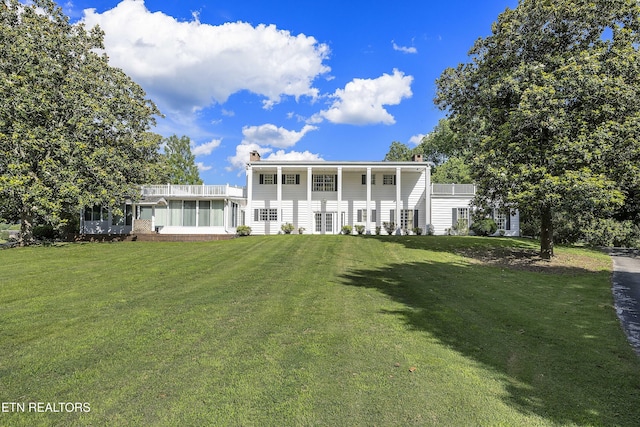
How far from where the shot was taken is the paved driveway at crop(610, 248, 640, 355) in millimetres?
6145

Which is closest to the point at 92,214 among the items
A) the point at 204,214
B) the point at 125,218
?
the point at 125,218

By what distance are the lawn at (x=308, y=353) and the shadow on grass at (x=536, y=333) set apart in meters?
0.03

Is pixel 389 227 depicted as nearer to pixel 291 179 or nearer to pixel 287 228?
pixel 287 228

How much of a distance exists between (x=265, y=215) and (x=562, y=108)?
2228 cm

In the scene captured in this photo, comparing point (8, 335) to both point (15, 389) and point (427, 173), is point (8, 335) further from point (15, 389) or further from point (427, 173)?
point (427, 173)

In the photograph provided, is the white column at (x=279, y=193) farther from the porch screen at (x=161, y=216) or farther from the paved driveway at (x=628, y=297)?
the paved driveway at (x=628, y=297)

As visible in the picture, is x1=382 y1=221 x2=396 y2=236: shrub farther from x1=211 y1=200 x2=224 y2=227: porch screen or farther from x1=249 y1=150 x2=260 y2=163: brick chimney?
x1=211 y1=200 x2=224 y2=227: porch screen

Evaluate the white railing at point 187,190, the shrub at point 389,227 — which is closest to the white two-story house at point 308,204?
the white railing at point 187,190

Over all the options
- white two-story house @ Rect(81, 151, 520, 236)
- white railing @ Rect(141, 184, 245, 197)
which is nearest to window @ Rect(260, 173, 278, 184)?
white two-story house @ Rect(81, 151, 520, 236)

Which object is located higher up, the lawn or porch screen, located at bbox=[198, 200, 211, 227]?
porch screen, located at bbox=[198, 200, 211, 227]

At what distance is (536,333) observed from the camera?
19.3 feet

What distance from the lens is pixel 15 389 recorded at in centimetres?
356

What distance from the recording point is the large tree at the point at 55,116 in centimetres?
1842

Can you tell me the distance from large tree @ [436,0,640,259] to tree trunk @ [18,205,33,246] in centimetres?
2431
